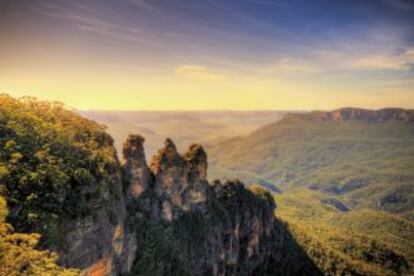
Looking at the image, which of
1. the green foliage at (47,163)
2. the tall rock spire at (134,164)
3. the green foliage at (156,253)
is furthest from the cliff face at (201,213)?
the green foliage at (47,163)

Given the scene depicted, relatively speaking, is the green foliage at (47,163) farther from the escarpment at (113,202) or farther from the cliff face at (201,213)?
the cliff face at (201,213)

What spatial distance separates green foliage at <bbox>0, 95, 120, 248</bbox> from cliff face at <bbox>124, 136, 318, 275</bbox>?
12.8 meters

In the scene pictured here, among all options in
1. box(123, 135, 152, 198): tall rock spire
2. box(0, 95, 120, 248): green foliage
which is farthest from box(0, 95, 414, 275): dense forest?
box(123, 135, 152, 198): tall rock spire

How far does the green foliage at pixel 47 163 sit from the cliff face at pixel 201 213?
505 inches

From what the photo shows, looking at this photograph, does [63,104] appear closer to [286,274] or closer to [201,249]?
[201,249]

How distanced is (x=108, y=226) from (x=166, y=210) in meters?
23.3

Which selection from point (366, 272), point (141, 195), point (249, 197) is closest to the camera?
point (141, 195)

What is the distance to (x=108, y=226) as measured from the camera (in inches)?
1759

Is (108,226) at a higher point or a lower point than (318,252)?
higher

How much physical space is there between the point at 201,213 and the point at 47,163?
138 ft

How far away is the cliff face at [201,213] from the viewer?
207ft

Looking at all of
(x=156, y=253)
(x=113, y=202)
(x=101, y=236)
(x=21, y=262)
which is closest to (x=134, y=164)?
(x=156, y=253)

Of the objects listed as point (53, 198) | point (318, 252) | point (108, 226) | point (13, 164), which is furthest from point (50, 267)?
point (318, 252)

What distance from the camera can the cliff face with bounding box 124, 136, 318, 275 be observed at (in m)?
63.0
